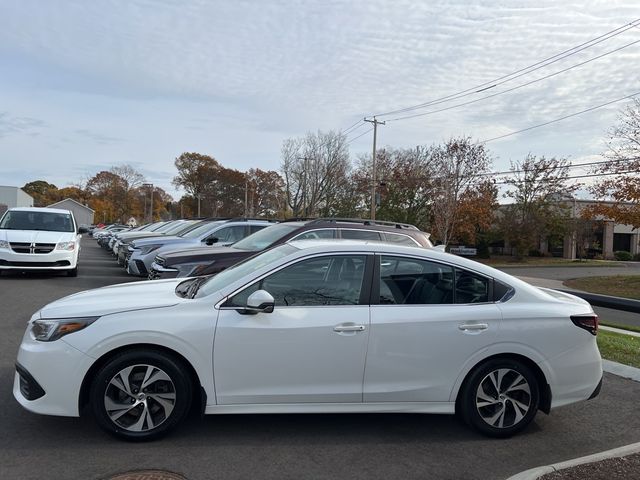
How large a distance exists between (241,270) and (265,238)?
17.3 ft

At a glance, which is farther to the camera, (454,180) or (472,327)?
(454,180)

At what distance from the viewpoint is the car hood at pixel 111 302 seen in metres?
4.16

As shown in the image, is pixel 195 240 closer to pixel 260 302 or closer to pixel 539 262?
pixel 260 302

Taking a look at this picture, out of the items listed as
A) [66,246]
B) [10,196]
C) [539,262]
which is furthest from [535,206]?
[10,196]

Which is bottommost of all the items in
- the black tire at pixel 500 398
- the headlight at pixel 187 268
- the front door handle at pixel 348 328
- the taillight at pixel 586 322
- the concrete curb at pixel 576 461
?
the concrete curb at pixel 576 461

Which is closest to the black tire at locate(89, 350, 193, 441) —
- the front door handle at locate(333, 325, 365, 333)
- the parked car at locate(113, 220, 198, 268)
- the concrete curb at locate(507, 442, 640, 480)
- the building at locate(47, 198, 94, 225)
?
the front door handle at locate(333, 325, 365, 333)

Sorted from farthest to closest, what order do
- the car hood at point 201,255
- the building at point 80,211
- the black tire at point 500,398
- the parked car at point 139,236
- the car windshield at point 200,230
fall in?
the building at point 80,211, the parked car at point 139,236, the car windshield at point 200,230, the car hood at point 201,255, the black tire at point 500,398

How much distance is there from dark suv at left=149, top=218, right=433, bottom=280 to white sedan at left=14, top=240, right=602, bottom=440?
14.4 ft

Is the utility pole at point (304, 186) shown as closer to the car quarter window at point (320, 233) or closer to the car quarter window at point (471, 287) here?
the car quarter window at point (320, 233)

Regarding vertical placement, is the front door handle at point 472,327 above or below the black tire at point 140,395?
above

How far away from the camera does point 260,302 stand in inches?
161

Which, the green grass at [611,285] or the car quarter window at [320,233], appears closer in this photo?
the car quarter window at [320,233]

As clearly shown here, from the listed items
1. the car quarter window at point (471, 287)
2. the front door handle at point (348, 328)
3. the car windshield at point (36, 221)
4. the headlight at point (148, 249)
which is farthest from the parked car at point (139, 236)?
the car quarter window at point (471, 287)

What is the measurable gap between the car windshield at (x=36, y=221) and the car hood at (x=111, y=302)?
10623 mm
